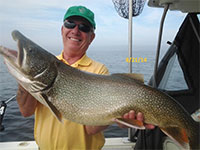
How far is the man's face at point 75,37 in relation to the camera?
2.26m

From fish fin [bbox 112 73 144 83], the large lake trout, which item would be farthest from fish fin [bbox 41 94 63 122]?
fish fin [bbox 112 73 144 83]

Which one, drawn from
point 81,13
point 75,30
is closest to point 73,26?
point 75,30

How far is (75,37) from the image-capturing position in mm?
2258

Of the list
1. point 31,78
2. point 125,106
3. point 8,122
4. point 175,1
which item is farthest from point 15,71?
point 8,122

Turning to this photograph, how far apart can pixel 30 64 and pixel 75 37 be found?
74cm

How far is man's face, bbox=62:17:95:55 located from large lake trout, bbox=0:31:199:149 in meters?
0.50

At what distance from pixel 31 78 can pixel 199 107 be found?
2.51 metres

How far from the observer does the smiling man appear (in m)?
2.08

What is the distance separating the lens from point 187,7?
3150 mm

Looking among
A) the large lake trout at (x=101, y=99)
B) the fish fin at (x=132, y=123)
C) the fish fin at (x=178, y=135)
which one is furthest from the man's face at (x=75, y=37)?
the fish fin at (x=178, y=135)

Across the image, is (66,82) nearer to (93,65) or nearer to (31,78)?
(31,78)

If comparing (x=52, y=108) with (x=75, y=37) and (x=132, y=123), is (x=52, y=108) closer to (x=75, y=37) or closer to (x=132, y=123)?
(x=132, y=123)

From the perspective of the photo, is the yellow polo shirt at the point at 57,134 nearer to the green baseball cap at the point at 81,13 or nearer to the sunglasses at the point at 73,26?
the sunglasses at the point at 73,26

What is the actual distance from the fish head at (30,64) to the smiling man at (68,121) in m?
0.33
